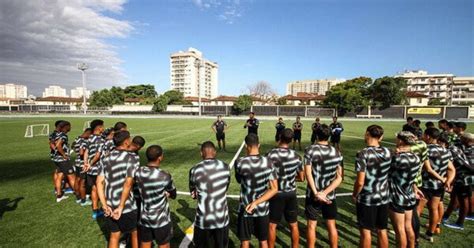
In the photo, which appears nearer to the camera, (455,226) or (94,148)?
(455,226)

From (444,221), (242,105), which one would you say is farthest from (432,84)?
(444,221)

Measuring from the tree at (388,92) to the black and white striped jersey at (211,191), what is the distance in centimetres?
6246

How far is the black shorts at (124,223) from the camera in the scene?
376 cm

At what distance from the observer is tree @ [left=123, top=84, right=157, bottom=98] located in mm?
105925

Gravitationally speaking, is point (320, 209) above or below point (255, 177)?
below

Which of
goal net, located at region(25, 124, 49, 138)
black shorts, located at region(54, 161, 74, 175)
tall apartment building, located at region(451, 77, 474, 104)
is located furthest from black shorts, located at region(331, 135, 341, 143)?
tall apartment building, located at region(451, 77, 474, 104)

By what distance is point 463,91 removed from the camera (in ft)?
320

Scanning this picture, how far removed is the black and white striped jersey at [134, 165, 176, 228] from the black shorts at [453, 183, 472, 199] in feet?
19.1

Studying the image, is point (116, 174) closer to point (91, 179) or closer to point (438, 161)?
point (91, 179)

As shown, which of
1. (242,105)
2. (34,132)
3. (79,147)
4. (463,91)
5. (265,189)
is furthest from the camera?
(463,91)

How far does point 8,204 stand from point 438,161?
10.1m

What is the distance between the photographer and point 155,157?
3.41 m

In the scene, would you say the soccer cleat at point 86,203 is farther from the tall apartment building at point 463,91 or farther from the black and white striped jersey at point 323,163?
the tall apartment building at point 463,91

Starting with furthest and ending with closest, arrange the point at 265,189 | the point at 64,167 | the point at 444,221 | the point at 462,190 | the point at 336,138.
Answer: the point at 336,138 → the point at 64,167 → the point at 444,221 → the point at 462,190 → the point at 265,189
